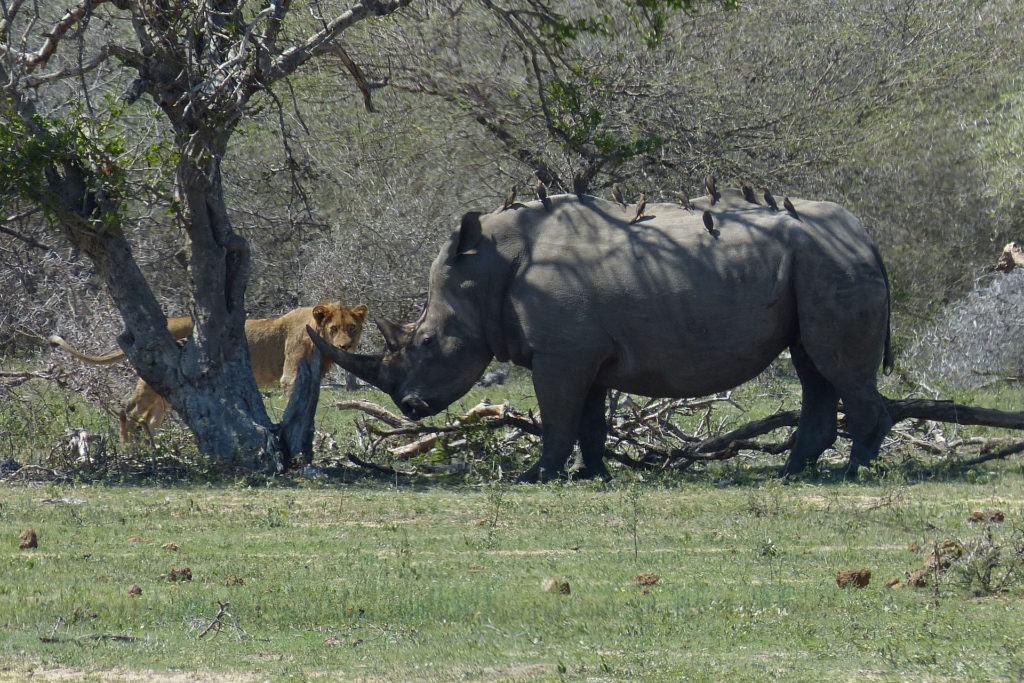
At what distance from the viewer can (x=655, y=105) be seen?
19.1 meters

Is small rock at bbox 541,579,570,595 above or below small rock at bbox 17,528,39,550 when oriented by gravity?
above

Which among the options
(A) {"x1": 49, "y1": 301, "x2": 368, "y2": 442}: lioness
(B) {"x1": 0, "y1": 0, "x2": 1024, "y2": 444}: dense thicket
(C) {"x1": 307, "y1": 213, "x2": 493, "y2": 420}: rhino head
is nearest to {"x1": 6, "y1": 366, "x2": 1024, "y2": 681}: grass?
(C) {"x1": 307, "y1": 213, "x2": 493, "y2": 420}: rhino head

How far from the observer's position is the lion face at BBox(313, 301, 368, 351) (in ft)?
57.7

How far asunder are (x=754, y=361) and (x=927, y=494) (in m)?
2.09

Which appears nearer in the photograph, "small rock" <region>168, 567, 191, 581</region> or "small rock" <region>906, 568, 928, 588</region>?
"small rock" <region>906, 568, 928, 588</region>

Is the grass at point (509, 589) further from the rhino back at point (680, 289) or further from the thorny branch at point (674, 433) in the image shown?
the thorny branch at point (674, 433)

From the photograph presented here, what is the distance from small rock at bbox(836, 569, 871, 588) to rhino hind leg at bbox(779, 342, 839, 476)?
504 centimetres

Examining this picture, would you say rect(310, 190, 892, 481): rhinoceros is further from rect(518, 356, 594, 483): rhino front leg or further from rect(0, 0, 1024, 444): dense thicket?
rect(0, 0, 1024, 444): dense thicket

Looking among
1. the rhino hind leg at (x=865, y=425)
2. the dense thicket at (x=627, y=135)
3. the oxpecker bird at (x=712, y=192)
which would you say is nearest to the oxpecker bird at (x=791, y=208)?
the oxpecker bird at (x=712, y=192)

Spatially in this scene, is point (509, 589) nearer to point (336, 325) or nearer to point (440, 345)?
point (440, 345)

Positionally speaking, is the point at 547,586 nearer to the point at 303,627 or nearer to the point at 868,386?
the point at 303,627

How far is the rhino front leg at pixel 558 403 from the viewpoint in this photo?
12.0 m

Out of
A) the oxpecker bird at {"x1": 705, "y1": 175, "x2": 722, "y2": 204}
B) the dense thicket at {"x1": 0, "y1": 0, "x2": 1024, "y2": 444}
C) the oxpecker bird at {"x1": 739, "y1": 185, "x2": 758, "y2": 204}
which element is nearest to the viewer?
the oxpecker bird at {"x1": 705, "y1": 175, "x2": 722, "y2": 204}

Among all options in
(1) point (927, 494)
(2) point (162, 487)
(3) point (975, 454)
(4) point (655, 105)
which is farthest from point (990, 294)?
(2) point (162, 487)
